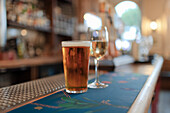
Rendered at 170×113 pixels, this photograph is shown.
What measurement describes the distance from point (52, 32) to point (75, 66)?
124 inches

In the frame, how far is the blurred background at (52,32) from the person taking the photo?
84.4 inches

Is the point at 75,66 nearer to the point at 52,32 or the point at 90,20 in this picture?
the point at 52,32

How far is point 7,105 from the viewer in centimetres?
43

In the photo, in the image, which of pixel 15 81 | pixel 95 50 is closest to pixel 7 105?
pixel 95 50

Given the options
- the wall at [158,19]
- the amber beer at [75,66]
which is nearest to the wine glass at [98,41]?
the amber beer at [75,66]

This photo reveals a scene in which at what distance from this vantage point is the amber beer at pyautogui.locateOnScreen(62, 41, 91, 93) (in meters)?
0.57

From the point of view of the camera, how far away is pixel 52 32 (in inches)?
142

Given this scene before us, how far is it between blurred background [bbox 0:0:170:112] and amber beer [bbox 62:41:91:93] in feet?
1.63

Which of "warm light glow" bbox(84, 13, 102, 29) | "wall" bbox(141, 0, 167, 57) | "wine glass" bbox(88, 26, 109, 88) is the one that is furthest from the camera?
"wall" bbox(141, 0, 167, 57)

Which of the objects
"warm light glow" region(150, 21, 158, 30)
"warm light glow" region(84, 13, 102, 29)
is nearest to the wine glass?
"warm light glow" region(84, 13, 102, 29)

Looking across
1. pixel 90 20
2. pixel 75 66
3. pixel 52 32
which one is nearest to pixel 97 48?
pixel 75 66

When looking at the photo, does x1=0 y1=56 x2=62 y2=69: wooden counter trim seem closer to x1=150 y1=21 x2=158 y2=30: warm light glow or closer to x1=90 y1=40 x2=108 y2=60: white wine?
x1=90 y1=40 x2=108 y2=60: white wine

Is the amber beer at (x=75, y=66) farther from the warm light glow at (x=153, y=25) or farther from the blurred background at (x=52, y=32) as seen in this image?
the warm light glow at (x=153, y=25)

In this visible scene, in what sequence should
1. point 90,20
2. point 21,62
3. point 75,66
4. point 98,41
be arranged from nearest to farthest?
point 75,66 < point 98,41 < point 21,62 < point 90,20
